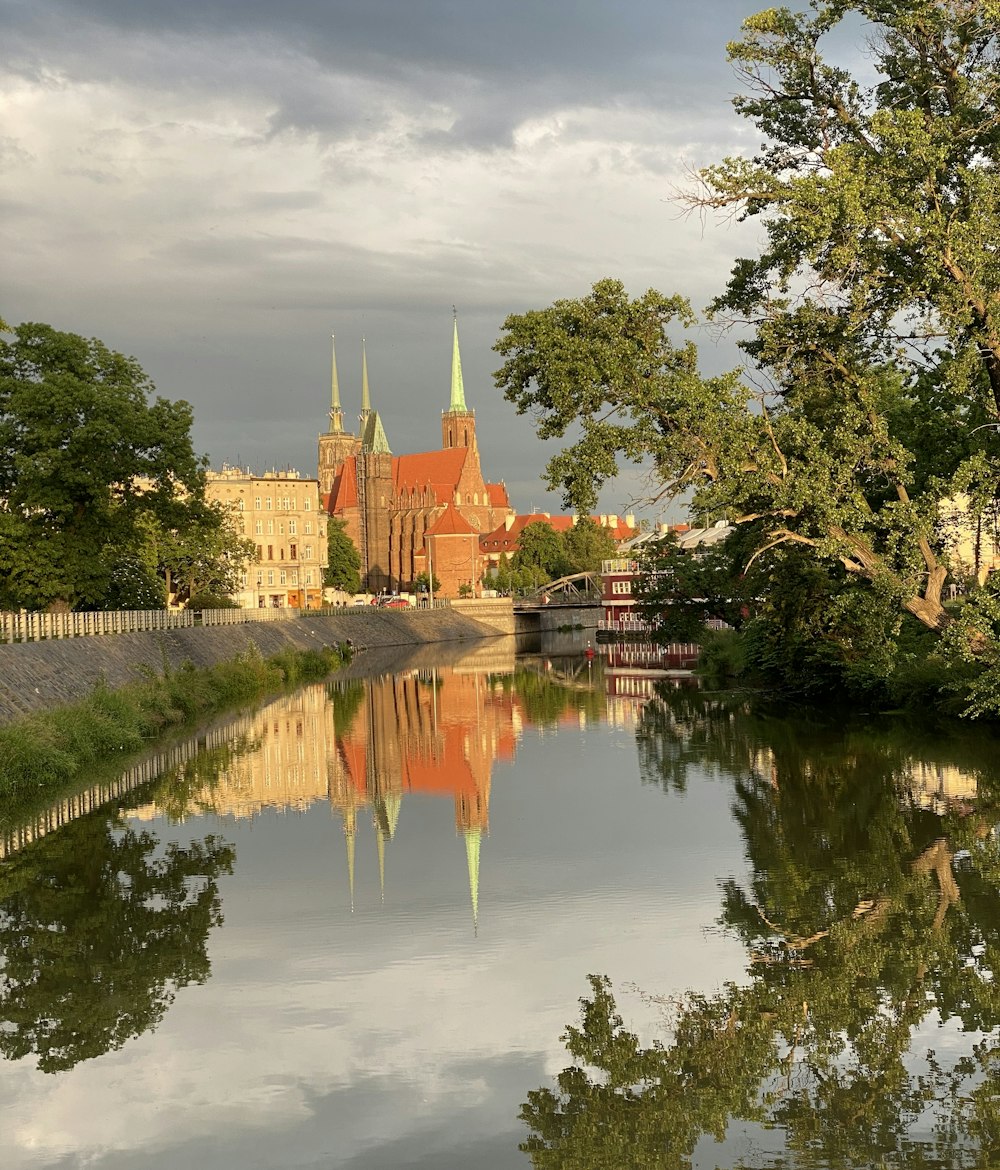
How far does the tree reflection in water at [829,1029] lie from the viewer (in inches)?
360

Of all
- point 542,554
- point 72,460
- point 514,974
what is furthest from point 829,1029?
point 542,554

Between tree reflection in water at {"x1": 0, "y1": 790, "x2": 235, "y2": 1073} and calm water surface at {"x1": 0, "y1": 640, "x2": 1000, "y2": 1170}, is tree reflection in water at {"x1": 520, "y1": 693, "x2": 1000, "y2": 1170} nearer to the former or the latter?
calm water surface at {"x1": 0, "y1": 640, "x2": 1000, "y2": 1170}

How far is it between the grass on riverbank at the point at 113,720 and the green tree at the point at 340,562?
11206cm

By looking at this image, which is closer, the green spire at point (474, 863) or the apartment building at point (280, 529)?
Answer: the green spire at point (474, 863)

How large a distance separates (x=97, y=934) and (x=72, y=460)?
40990 millimetres

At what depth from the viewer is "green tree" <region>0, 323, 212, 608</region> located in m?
53.8

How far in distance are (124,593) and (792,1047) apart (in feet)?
194

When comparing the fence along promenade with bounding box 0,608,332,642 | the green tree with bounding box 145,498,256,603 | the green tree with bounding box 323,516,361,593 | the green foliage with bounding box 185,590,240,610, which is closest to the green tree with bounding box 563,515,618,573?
the green tree with bounding box 323,516,361,593

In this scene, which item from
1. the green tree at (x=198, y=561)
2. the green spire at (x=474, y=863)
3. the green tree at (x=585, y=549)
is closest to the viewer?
the green spire at (x=474, y=863)

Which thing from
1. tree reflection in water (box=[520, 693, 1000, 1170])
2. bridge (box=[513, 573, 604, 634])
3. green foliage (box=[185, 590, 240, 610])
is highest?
green foliage (box=[185, 590, 240, 610])

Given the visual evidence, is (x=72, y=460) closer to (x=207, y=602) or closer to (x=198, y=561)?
(x=207, y=602)

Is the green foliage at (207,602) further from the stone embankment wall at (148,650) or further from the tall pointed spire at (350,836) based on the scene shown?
the tall pointed spire at (350,836)

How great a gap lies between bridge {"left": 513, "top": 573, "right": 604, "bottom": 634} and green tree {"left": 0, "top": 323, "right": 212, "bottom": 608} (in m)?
84.4

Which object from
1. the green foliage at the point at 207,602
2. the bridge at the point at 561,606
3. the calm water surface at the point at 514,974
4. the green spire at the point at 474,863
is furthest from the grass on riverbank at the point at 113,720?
the bridge at the point at 561,606
